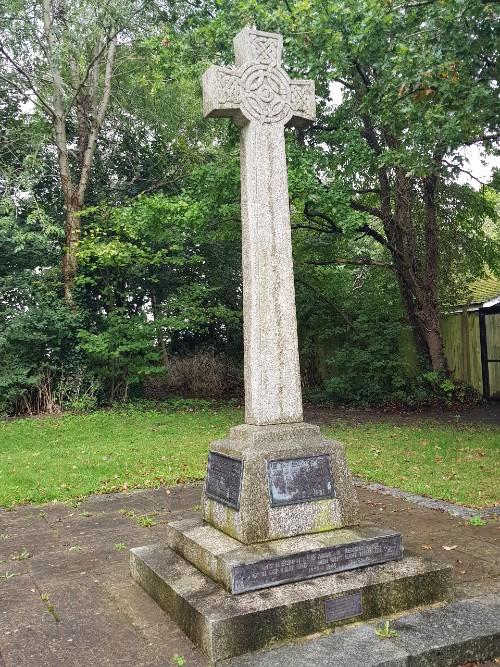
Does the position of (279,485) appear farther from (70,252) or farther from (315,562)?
(70,252)

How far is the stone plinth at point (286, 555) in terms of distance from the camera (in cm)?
358

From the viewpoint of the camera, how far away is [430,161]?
967 cm

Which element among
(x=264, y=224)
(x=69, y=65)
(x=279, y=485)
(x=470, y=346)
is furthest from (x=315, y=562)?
(x=69, y=65)

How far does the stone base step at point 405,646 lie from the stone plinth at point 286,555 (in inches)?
14.5

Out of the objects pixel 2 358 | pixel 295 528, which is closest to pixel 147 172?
pixel 2 358

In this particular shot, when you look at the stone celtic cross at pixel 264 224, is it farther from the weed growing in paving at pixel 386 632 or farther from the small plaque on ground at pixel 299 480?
the weed growing in paving at pixel 386 632

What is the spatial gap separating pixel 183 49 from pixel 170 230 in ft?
12.9

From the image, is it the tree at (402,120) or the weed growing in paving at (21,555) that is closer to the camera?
the weed growing in paving at (21,555)

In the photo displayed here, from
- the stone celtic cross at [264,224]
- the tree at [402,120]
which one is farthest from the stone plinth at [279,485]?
the tree at [402,120]

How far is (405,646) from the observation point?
129 inches

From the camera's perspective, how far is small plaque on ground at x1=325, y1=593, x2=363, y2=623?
139 inches

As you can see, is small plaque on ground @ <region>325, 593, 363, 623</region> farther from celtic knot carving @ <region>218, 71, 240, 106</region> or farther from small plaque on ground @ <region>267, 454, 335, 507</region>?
celtic knot carving @ <region>218, 71, 240, 106</region>

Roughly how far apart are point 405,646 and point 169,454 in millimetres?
6776

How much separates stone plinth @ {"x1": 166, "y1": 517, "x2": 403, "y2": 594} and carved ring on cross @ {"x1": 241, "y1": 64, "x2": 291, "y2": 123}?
289 centimetres
